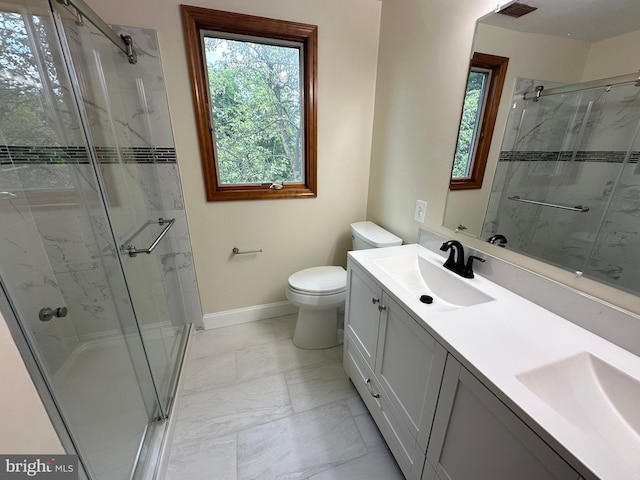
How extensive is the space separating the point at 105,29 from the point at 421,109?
1559 millimetres

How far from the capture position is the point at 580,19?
2.71 feet

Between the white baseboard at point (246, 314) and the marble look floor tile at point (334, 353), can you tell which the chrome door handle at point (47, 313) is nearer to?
the white baseboard at point (246, 314)

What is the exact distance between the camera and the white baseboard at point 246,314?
2051 millimetres

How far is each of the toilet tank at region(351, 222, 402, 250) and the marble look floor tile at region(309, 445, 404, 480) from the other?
1056 millimetres

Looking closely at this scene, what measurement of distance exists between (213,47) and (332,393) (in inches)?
85.1

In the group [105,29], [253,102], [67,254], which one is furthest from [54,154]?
[253,102]

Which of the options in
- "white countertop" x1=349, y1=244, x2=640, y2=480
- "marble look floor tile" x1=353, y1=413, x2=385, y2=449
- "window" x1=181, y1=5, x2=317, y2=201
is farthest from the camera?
"window" x1=181, y1=5, x2=317, y2=201

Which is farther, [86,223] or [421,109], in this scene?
[421,109]

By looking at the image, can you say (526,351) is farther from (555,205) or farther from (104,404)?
(104,404)

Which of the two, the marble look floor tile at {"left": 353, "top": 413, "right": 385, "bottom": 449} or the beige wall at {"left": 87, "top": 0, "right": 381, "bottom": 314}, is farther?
the beige wall at {"left": 87, "top": 0, "right": 381, "bottom": 314}

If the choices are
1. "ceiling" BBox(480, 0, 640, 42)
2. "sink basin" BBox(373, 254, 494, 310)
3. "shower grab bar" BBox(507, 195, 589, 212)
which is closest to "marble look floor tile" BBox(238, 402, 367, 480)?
"sink basin" BBox(373, 254, 494, 310)

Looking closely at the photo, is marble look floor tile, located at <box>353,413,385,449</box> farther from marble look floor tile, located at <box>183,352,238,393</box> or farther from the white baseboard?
the white baseboard

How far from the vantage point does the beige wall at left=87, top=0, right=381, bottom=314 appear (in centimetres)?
148

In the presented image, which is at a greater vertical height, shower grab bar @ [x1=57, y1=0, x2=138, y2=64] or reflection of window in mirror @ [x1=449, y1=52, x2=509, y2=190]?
shower grab bar @ [x1=57, y1=0, x2=138, y2=64]
